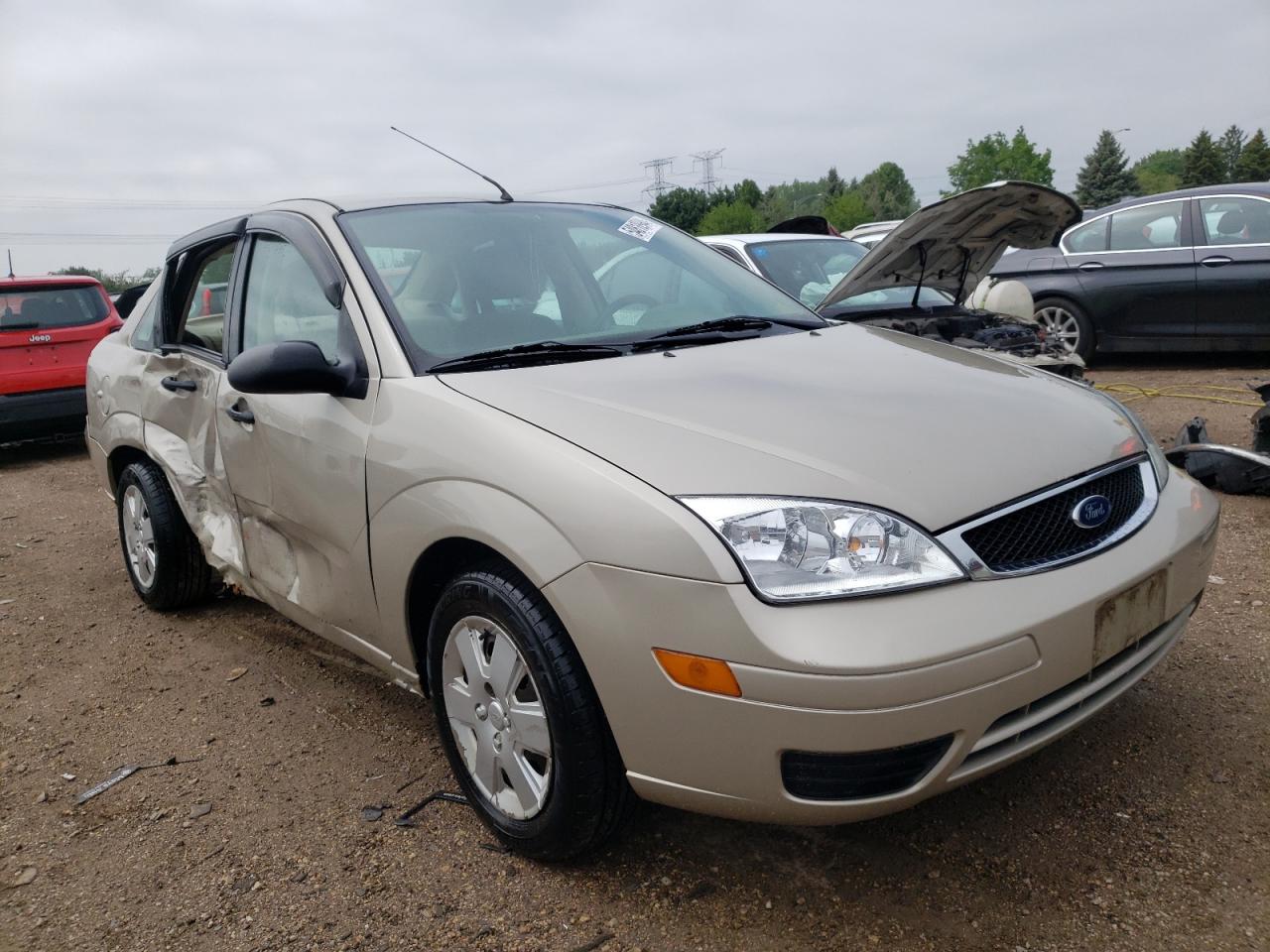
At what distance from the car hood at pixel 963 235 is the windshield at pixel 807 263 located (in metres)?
0.86

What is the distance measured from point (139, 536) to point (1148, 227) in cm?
806

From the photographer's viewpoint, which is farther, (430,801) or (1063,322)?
(1063,322)

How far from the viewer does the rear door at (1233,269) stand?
25.2 ft

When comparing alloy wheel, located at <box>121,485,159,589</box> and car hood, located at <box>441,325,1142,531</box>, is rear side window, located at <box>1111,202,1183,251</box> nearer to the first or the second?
car hood, located at <box>441,325,1142,531</box>

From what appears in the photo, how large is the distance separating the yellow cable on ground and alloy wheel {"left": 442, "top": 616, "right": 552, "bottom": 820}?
6380 mm

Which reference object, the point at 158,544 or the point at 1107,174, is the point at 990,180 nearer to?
the point at 1107,174

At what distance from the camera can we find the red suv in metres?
7.93

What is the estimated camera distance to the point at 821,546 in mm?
1868

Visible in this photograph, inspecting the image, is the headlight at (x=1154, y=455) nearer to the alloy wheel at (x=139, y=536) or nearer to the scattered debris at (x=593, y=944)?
the scattered debris at (x=593, y=944)

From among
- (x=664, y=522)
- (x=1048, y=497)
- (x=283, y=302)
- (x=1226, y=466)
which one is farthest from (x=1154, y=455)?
(x=1226, y=466)

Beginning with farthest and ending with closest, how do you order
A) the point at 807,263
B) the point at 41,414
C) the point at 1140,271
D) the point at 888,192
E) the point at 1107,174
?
the point at 888,192
the point at 1107,174
the point at 1140,271
the point at 41,414
the point at 807,263

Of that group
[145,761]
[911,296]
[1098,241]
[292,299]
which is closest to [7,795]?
[145,761]

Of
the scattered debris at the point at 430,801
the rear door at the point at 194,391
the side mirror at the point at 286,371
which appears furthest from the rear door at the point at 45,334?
the scattered debris at the point at 430,801

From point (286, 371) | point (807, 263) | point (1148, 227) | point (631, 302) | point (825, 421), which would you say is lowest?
point (825, 421)
